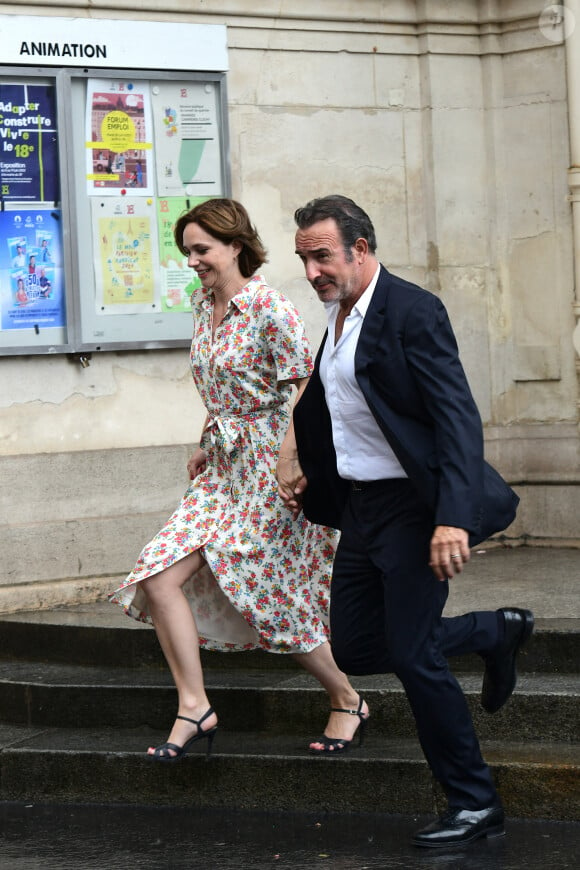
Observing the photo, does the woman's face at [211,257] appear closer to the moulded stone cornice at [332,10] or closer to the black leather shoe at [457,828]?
the black leather shoe at [457,828]

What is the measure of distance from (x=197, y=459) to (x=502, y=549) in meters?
3.33

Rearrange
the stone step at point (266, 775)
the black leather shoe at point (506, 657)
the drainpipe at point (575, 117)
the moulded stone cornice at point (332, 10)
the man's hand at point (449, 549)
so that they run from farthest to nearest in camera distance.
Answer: the drainpipe at point (575, 117), the moulded stone cornice at point (332, 10), the stone step at point (266, 775), the black leather shoe at point (506, 657), the man's hand at point (449, 549)

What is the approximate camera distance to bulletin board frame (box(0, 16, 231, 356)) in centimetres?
761

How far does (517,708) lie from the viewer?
17.7 ft

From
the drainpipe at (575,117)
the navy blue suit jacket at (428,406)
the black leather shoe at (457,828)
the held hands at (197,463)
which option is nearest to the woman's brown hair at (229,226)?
the held hands at (197,463)

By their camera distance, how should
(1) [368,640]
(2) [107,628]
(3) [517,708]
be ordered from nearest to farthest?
1. (1) [368,640]
2. (3) [517,708]
3. (2) [107,628]

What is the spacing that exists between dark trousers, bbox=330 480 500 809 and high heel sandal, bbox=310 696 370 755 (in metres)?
0.63

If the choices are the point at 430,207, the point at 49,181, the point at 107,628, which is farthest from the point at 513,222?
the point at 107,628

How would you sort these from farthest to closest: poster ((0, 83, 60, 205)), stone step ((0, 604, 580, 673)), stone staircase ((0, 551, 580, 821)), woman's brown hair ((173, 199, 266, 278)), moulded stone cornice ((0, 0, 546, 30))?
moulded stone cornice ((0, 0, 546, 30))
poster ((0, 83, 60, 205))
stone step ((0, 604, 580, 673))
woman's brown hair ((173, 199, 266, 278))
stone staircase ((0, 551, 580, 821))

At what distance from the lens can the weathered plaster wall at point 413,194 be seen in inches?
309

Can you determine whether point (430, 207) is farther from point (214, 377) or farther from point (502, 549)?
point (214, 377)

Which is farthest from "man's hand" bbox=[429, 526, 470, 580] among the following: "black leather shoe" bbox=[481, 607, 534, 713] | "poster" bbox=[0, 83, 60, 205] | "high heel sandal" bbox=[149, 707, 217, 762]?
"poster" bbox=[0, 83, 60, 205]

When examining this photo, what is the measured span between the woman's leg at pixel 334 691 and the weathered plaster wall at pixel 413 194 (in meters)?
2.47

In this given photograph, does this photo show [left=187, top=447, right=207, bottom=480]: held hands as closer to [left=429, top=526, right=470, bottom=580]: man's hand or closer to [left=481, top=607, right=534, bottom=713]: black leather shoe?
[left=481, top=607, right=534, bottom=713]: black leather shoe
